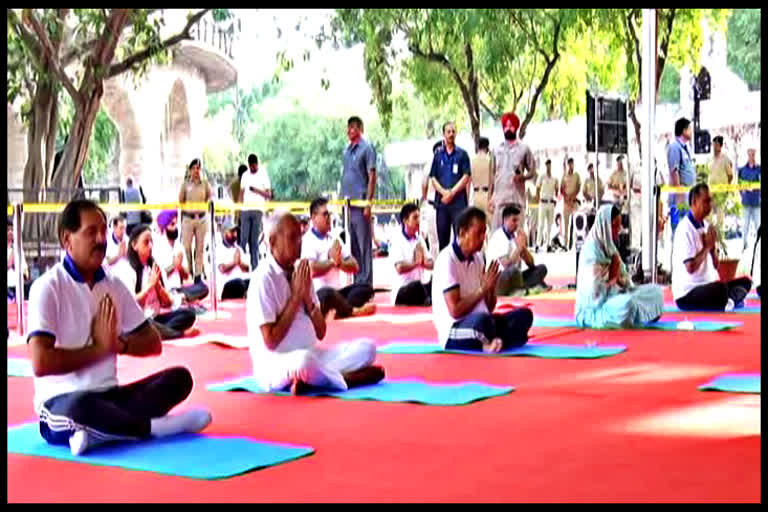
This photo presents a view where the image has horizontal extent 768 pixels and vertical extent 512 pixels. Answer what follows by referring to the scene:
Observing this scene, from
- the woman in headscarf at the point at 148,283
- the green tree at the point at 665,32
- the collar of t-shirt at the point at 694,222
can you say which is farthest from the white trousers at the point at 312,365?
the green tree at the point at 665,32

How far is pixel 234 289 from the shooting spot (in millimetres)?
12367

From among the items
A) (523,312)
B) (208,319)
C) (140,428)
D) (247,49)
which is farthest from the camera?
(247,49)

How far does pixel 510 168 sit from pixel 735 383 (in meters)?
6.65

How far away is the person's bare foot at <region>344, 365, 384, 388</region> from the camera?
5930 millimetres

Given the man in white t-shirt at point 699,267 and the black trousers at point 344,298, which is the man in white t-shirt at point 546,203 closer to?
the black trousers at point 344,298

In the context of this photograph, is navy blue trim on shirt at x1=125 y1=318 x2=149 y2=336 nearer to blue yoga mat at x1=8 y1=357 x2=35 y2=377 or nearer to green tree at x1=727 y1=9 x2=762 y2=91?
blue yoga mat at x1=8 y1=357 x2=35 y2=377

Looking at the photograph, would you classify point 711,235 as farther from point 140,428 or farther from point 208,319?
point 140,428

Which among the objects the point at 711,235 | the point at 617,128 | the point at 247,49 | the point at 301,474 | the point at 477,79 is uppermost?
the point at 247,49

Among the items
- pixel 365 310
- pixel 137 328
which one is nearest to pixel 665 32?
pixel 365 310

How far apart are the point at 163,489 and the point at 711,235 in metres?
6.52

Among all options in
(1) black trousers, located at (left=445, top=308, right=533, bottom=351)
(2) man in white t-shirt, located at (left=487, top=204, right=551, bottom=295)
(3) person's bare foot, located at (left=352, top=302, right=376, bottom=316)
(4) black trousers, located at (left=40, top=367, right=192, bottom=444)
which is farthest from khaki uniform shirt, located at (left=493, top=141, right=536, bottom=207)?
(4) black trousers, located at (left=40, top=367, right=192, bottom=444)

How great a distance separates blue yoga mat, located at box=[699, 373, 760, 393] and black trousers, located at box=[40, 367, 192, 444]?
2493 mm

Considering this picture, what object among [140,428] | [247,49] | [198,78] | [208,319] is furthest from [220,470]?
[247,49]

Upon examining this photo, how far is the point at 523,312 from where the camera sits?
749 centimetres
